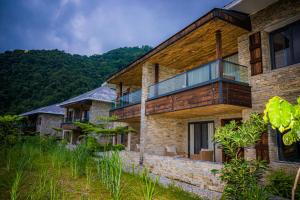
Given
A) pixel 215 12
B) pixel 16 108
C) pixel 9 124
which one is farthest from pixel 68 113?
pixel 215 12

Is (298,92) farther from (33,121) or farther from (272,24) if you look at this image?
(33,121)

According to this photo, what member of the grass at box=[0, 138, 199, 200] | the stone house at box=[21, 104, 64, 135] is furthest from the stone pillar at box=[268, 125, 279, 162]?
the stone house at box=[21, 104, 64, 135]

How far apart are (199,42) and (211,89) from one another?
119 inches

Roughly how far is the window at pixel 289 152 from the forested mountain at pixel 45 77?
106 ft

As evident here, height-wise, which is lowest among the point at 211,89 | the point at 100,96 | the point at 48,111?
the point at 211,89

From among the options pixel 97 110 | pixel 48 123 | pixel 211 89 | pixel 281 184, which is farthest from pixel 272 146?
pixel 48 123

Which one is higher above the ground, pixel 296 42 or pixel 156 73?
pixel 156 73

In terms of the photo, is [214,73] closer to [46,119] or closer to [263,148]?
[263,148]

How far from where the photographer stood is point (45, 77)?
38.3 m

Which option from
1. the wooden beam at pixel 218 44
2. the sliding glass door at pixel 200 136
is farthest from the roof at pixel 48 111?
the wooden beam at pixel 218 44

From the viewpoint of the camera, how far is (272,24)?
7.83 metres

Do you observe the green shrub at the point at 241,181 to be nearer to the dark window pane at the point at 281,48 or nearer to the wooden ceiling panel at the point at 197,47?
the dark window pane at the point at 281,48

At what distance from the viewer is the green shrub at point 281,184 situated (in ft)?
19.6

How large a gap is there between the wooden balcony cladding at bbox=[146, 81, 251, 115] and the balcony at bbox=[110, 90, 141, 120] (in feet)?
13.2
